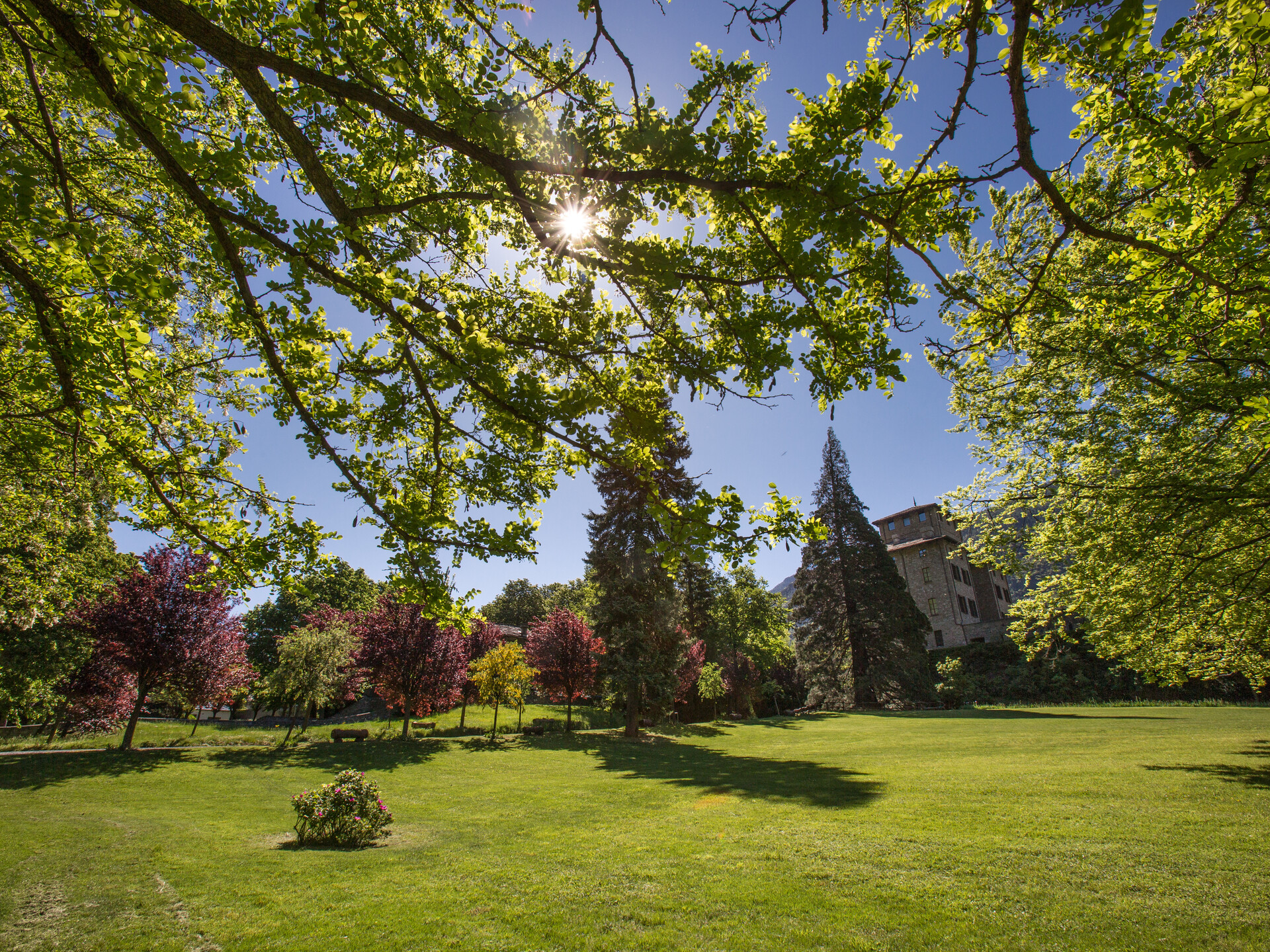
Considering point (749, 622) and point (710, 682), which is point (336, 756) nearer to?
point (710, 682)

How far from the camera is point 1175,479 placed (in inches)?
331

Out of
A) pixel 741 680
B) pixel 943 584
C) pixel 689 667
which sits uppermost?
pixel 943 584

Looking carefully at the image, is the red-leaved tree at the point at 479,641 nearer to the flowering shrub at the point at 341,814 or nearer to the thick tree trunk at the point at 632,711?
the thick tree trunk at the point at 632,711

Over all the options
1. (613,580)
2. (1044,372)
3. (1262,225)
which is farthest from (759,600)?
(1262,225)

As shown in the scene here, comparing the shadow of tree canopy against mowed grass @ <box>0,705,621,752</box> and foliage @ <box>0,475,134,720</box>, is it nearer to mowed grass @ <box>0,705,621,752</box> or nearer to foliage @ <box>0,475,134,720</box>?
mowed grass @ <box>0,705,621,752</box>

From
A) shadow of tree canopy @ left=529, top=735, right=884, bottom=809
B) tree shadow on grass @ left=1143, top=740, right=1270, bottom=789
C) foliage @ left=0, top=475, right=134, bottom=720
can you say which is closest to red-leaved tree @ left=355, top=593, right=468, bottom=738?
shadow of tree canopy @ left=529, top=735, right=884, bottom=809

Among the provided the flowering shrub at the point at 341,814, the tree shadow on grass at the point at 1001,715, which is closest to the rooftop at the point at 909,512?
the tree shadow on grass at the point at 1001,715

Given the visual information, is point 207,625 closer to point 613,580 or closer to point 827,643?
point 613,580

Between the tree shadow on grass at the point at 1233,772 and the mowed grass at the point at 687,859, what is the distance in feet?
0.35

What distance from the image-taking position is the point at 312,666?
21.9m

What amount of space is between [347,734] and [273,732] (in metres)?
6.15

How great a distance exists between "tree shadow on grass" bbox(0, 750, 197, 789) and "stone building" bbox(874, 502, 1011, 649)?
151 feet

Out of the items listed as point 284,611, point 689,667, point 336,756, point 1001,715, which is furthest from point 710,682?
point 284,611

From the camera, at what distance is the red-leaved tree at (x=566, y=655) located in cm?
2530
